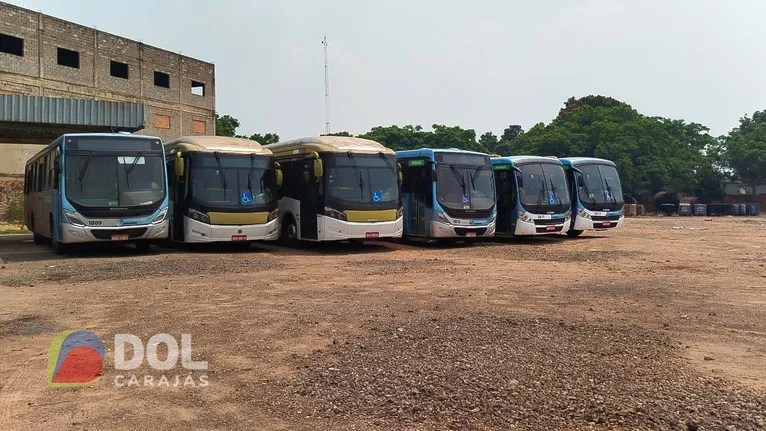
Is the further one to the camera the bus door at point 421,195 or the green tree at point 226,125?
the green tree at point 226,125

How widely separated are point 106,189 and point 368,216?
6.14m

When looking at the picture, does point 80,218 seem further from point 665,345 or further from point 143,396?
point 665,345

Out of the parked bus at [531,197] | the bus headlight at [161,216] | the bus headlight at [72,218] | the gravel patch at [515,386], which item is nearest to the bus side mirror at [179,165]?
the bus headlight at [161,216]

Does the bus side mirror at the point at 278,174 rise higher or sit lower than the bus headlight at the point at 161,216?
higher

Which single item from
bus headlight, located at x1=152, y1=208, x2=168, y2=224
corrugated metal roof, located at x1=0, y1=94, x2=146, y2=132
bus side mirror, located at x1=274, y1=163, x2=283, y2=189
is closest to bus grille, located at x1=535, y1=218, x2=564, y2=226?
bus side mirror, located at x1=274, y1=163, x2=283, y2=189

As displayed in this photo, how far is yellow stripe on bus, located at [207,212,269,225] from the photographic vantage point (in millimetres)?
16219

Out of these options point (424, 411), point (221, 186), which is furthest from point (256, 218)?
point (424, 411)

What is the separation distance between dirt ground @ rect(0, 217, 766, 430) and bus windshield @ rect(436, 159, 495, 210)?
16.0 ft

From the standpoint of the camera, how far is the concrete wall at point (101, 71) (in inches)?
1289

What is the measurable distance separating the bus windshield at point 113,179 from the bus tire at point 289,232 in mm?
3600

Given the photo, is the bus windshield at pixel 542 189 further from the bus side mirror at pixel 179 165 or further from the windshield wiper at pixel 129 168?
the windshield wiper at pixel 129 168

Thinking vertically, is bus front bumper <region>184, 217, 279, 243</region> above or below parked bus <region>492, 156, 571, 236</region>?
below

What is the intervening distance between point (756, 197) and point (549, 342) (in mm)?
58611

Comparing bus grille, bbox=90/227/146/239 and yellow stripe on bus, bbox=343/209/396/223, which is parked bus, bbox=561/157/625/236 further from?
bus grille, bbox=90/227/146/239
